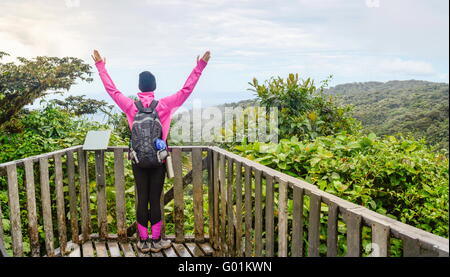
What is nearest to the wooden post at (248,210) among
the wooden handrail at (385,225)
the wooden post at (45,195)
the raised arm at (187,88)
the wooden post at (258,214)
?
the wooden post at (258,214)

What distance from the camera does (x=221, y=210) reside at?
3498mm

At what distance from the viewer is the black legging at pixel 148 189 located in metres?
3.47

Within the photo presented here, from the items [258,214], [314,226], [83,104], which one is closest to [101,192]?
[258,214]

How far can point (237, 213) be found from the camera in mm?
3031

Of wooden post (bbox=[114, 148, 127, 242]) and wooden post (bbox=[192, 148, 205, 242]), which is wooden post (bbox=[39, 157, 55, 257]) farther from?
wooden post (bbox=[192, 148, 205, 242])

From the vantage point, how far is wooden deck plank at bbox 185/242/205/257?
370 cm

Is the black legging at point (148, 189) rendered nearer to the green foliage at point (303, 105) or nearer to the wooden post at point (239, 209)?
the wooden post at point (239, 209)

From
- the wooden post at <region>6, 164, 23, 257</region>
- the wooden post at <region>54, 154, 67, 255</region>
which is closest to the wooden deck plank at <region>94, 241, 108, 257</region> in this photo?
the wooden post at <region>54, 154, 67, 255</region>

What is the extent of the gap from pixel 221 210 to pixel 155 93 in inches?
50.6

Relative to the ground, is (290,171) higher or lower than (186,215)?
higher

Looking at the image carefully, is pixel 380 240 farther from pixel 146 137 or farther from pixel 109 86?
pixel 109 86

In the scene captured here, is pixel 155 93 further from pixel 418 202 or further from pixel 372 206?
pixel 418 202

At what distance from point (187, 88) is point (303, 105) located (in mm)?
3316
